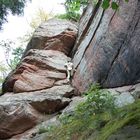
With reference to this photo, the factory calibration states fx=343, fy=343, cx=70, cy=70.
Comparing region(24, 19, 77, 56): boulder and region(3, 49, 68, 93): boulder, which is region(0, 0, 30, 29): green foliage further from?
region(3, 49, 68, 93): boulder

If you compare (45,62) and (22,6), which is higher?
(22,6)

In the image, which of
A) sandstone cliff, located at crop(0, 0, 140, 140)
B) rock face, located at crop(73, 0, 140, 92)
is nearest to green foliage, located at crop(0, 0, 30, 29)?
sandstone cliff, located at crop(0, 0, 140, 140)

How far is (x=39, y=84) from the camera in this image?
1333 centimetres

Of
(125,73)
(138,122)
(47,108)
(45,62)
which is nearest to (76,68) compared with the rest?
(45,62)

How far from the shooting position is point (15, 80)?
45.9ft

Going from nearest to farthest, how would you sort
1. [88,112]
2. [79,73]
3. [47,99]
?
[88,112], [47,99], [79,73]

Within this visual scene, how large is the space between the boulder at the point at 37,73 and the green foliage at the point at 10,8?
8.36 feet

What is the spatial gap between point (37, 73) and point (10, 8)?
A: 14.0 feet

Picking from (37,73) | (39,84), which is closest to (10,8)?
(37,73)

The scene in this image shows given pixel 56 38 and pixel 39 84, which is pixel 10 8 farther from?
pixel 39 84

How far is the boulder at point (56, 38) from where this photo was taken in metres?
16.1

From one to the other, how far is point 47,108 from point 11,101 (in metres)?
1.31

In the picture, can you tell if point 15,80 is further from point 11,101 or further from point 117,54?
point 117,54

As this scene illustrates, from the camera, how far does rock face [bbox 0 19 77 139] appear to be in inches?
456
